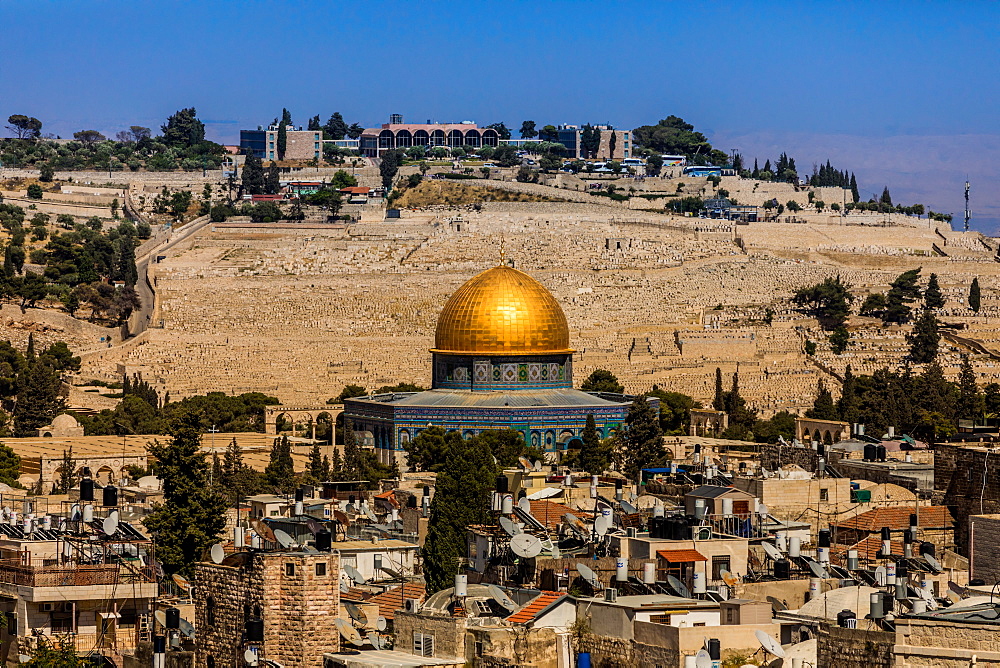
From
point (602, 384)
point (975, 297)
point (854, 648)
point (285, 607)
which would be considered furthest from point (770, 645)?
point (975, 297)

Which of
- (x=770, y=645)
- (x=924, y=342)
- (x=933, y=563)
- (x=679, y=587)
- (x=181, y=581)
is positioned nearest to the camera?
(x=770, y=645)

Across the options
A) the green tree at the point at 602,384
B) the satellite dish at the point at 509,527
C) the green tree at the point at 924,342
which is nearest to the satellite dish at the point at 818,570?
the satellite dish at the point at 509,527

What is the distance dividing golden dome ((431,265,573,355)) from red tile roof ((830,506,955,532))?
2107 cm

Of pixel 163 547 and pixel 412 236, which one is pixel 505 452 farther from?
pixel 412 236

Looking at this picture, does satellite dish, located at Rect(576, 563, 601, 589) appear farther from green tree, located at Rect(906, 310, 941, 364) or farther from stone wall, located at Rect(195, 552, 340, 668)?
green tree, located at Rect(906, 310, 941, 364)

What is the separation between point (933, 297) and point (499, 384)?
32665mm

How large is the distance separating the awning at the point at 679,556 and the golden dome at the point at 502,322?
27.0m

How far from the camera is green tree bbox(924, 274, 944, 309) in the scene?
250ft

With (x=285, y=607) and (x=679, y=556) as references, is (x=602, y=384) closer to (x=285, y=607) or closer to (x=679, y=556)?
(x=679, y=556)

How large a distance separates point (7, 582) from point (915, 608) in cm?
744

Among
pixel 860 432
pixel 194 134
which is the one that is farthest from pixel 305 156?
pixel 860 432

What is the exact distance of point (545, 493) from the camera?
86.8ft

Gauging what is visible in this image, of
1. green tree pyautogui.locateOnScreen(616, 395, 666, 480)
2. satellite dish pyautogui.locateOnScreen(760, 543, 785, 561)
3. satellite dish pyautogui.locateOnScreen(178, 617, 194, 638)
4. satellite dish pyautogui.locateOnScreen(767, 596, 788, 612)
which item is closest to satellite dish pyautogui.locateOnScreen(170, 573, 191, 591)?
satellite dish pyautogui.locateOnScreen(178, 617, 194, 638)

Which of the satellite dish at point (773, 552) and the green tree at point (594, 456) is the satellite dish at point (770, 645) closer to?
the satellite dish at point (773, 552)
